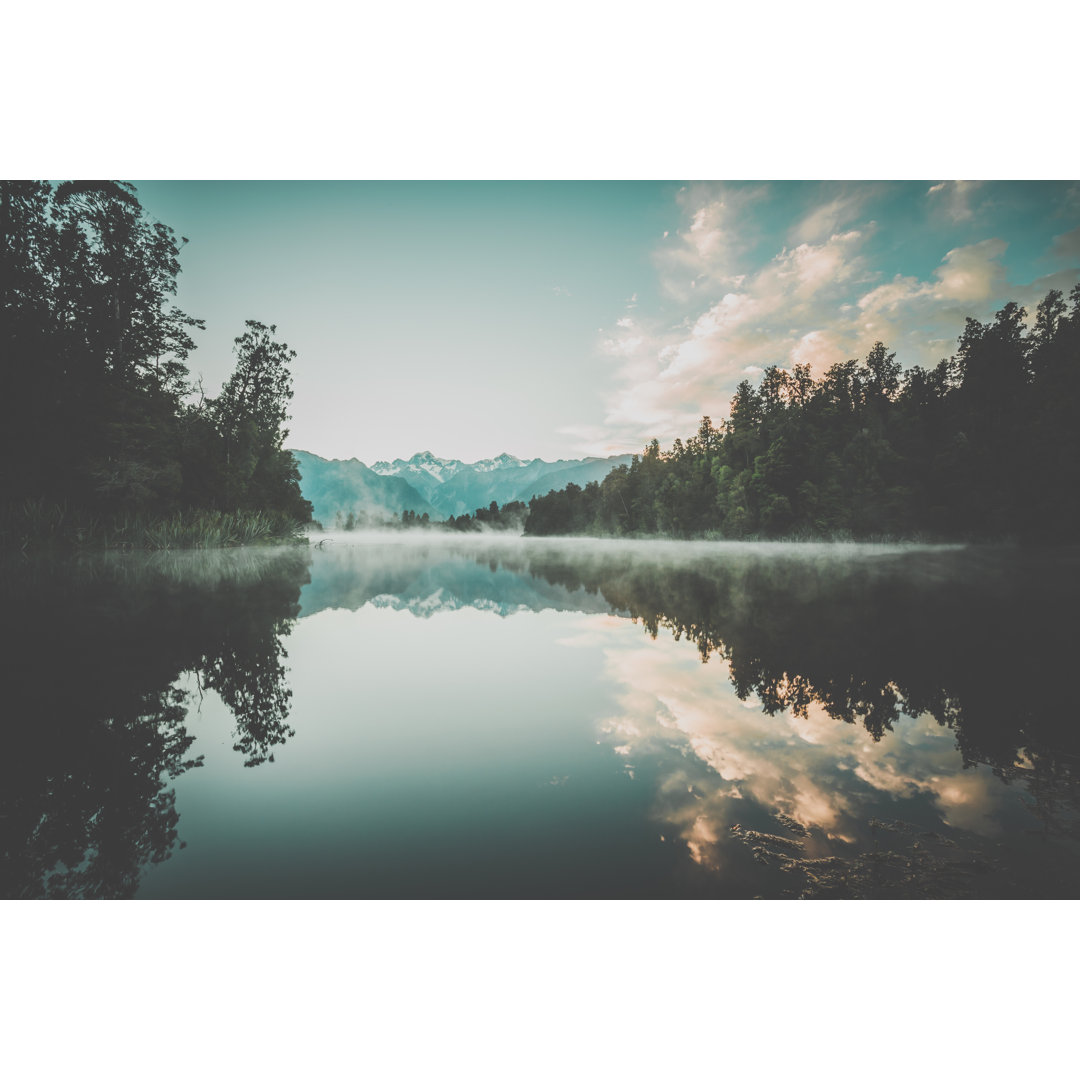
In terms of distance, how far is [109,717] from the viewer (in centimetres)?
317

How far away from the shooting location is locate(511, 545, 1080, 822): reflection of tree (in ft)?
10.8

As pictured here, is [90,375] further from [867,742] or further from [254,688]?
[867,742]

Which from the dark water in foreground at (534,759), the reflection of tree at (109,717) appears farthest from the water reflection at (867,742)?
the reflection of tree at (109,717)

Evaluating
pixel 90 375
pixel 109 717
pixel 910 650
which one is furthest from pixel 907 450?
pixel 90 375

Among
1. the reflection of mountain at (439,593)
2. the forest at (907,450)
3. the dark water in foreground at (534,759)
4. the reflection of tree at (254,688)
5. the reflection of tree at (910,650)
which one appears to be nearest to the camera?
the dark water in foreground at (534,759)

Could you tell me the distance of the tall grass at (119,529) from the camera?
1198 centimetres

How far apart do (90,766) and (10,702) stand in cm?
162

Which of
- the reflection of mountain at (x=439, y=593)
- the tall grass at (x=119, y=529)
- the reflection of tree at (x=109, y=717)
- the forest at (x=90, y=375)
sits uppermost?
the forest at (x=90, y=375)

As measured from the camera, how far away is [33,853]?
200 cm

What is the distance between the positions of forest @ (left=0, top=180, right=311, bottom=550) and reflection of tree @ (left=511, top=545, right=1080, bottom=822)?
50.6 ft

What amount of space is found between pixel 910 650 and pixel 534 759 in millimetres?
4887

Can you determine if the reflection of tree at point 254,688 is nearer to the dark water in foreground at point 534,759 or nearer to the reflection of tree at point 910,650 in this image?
the dark water in foreground at point 534,759

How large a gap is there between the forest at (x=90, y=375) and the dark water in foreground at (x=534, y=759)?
31.0ft

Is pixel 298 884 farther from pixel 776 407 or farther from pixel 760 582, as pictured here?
pixel 776 407
